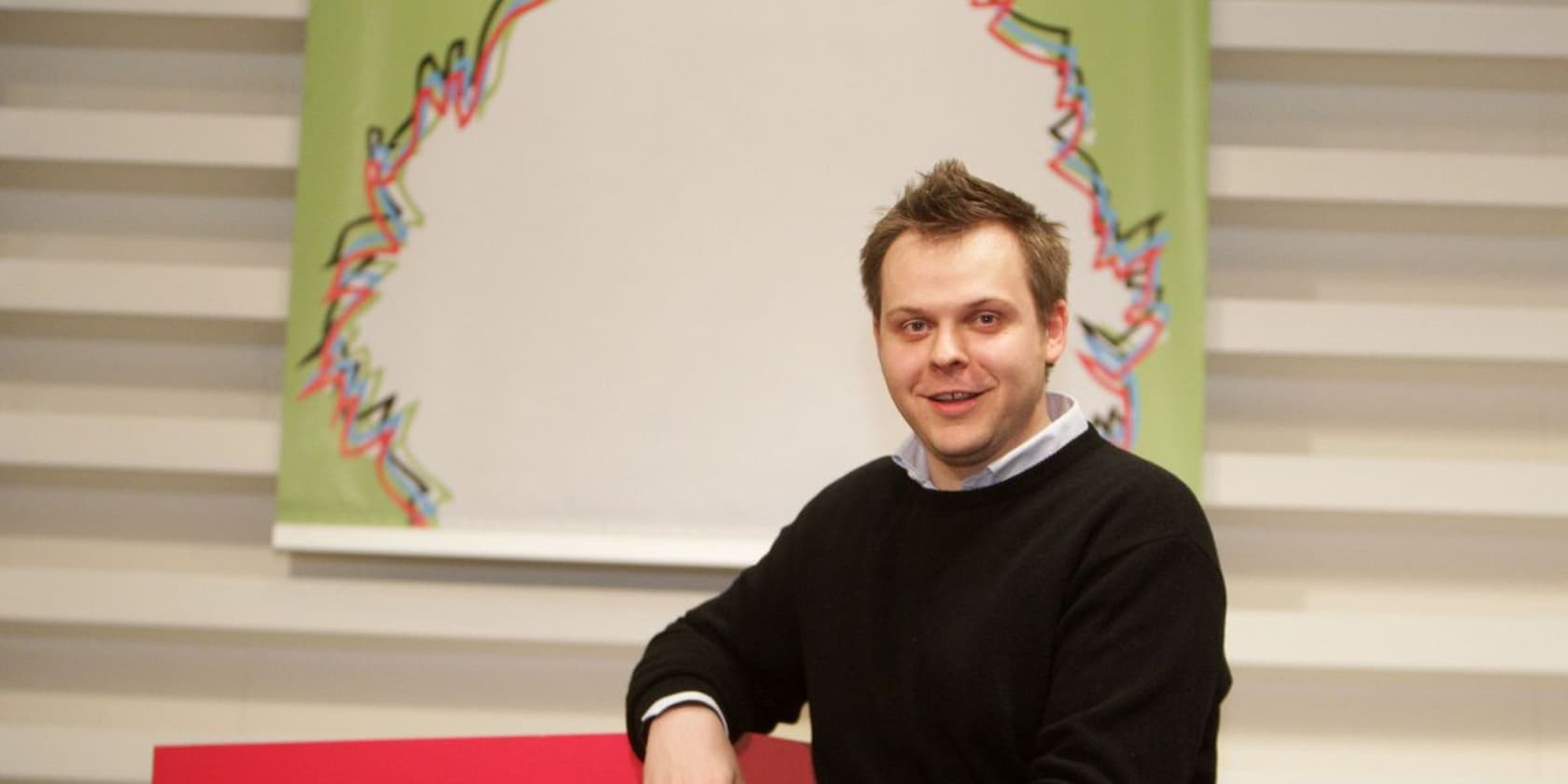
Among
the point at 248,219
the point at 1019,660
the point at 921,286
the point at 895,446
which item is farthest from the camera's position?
the point at 248,219

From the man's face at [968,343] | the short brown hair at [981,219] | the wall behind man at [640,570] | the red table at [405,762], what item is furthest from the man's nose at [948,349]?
the wall behind man at [640,570]

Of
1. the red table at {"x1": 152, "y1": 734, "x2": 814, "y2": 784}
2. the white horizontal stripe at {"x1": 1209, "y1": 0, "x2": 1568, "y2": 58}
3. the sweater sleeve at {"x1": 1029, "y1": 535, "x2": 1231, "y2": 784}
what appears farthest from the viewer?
the white horizontal stripe at {"x1": 1209, "y1": 0, "x2": 1568, "y2": 58}

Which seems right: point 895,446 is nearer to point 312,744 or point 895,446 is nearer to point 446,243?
point 446,243

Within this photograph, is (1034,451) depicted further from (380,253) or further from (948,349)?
(380,253)

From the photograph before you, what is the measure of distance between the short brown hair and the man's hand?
2.26ft

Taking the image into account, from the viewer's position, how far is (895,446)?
311 centimetres

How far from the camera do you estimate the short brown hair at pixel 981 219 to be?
1.89 meters

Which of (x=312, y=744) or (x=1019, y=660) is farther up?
(x=1019, y=660)

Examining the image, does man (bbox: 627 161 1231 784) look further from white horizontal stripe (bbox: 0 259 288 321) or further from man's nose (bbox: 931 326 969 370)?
white horizontal stripe (bbox: 0 259 288 321)

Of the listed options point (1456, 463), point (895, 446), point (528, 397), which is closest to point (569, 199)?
point (528, 397)

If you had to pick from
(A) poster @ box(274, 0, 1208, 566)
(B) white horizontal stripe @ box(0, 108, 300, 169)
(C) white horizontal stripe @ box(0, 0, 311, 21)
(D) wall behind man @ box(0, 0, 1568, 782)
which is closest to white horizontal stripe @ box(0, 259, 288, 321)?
(D) wall behind man @ box(0, 0, 1568, 782)

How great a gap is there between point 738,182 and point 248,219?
1.15 meters

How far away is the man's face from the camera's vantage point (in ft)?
6.14

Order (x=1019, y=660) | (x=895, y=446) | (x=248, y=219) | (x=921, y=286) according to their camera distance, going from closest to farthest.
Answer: (x=1019, y=660), (x=921, y=286), (x=895, y=446), (x=248, y=219)
